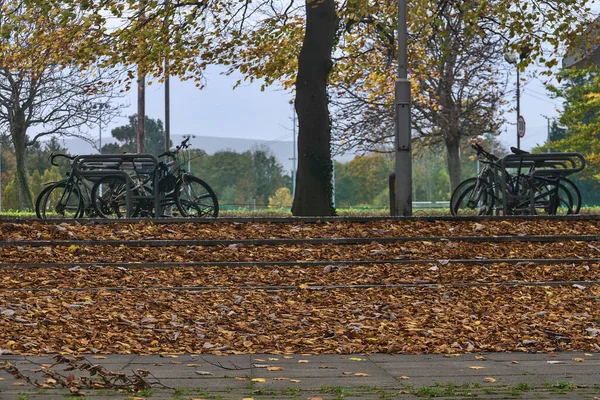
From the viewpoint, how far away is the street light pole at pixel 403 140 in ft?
47.9

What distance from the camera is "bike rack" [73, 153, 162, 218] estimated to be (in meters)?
15.2

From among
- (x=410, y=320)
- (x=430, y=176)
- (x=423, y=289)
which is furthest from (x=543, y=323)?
(x=430, y=176)

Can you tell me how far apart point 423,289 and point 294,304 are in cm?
166

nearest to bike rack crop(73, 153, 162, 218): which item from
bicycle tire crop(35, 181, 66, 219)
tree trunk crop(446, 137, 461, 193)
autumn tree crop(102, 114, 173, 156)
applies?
bicycle tire crop(35, 181, 66, 219)

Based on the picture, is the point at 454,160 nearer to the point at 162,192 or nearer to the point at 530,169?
the point at 530,169

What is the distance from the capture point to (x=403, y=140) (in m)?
14.7

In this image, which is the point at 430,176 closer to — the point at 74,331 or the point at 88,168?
the point at 88,168

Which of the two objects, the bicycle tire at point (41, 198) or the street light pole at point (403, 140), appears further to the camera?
the bicycle tire at point (41, 198)

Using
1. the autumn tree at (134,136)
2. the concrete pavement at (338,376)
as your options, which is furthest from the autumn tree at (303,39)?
the autumn tree at (134,136)

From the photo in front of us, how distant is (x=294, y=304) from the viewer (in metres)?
9.41

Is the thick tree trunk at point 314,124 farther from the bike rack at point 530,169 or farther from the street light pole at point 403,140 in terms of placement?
the bike rack at point 530,169

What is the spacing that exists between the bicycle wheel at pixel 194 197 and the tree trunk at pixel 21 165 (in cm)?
2111

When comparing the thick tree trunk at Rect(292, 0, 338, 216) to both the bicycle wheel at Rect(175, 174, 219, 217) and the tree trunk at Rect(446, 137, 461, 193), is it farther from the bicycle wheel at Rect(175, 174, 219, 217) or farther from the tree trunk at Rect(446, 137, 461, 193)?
the tree trunk at Rect(446, 137, 461, 193)

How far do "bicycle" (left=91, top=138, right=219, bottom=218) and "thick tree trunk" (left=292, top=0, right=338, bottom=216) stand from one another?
2.34 meters
